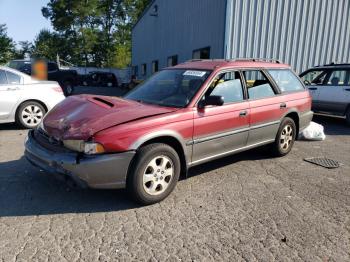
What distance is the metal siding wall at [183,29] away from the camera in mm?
11539

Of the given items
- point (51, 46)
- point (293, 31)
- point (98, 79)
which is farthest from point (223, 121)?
point (51, 46)

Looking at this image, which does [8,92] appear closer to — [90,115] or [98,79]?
[90,115]

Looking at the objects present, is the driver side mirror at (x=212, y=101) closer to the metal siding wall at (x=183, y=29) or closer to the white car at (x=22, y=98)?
the white car at (x=22, y=98)

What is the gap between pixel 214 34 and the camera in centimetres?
1171

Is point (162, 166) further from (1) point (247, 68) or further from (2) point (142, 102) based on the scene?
Result: (1) point (247, 68)

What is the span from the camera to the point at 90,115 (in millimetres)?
3766

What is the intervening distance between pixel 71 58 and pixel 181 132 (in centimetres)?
5514

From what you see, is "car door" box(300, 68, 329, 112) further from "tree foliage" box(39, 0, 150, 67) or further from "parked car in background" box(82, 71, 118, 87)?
"tree foliage" box(39, 0, 150, 67)

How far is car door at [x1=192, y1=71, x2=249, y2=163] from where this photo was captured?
4270 millimetres

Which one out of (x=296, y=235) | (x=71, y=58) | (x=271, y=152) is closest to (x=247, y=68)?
(x=271, y=152)

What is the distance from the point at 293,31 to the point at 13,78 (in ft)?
29.6

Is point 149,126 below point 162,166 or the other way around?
the other way around

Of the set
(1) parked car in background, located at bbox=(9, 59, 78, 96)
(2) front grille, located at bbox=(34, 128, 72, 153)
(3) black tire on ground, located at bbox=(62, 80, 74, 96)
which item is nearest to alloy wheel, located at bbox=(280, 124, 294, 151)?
(2) front grille, located at bbox=(34, 128, 72, 153)

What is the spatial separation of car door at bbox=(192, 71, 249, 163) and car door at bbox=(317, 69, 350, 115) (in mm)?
5648
